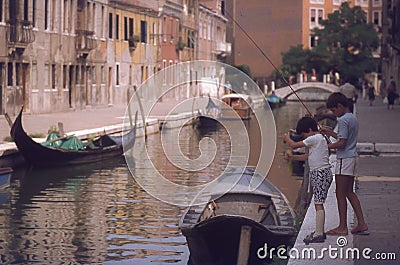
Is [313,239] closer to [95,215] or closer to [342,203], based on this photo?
[342,203]

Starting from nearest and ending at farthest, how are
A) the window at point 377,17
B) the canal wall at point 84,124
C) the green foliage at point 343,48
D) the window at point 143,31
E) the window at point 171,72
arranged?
the canal wall at point 84,124
the window at point 143,31
the window at point 171,72
the green foliage at point 343,48
the window at point 377,17

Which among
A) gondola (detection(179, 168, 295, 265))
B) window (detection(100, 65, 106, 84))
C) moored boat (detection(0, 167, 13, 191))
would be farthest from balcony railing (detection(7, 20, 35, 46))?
gondola (detection(179, 168, 295, 265))

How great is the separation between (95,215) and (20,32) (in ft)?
47.9

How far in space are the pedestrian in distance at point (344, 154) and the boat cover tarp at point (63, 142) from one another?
35.4ft

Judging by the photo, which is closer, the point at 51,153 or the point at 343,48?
the point at 51,153

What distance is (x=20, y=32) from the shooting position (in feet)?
82.3

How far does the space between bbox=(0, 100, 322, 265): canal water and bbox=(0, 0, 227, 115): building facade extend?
760 centimetres

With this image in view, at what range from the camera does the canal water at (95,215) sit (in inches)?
353

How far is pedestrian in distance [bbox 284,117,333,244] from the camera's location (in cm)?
716

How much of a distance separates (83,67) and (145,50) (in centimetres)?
905

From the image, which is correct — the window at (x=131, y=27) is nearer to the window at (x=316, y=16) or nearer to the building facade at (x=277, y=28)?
the building facade at (x=277, y=28)

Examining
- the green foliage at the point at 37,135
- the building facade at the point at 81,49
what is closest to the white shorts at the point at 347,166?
the green foliage at the point at 37,135

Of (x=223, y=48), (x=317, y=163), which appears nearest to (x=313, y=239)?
(x=317, y=163)

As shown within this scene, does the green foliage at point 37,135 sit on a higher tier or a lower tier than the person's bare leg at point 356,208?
lower
